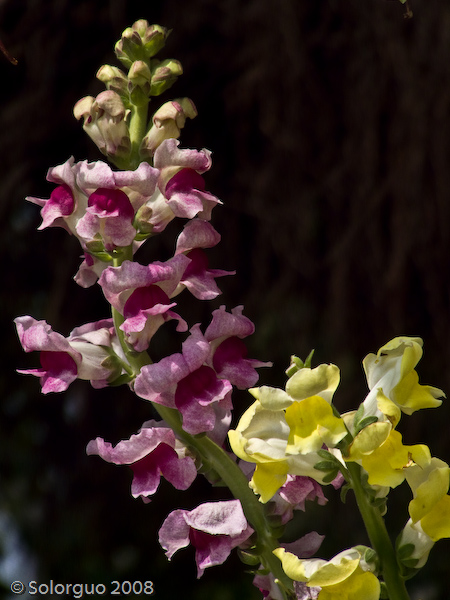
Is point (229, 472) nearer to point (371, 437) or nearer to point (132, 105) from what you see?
point (371, 437)

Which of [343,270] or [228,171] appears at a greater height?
A: [228,171]

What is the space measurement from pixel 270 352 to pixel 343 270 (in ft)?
0.62

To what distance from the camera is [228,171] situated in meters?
1.38

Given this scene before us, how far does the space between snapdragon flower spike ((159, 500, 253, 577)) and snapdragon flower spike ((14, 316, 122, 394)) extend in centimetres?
10

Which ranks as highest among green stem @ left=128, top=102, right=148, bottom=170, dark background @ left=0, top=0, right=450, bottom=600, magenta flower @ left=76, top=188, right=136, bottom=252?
green stem @ left=128, top=102, right=148, bottom=170

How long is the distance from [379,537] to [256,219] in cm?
93

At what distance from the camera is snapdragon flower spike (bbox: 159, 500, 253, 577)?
530mm

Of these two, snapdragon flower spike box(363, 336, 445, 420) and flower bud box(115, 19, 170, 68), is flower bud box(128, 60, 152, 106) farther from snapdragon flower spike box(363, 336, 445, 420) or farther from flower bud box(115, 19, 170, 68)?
snapdragon flower spike box(363, 336, 445, 420)

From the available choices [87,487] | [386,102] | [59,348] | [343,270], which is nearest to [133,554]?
[87,487]

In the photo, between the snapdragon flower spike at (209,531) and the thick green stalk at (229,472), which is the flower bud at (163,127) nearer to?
the thick green stalk at (229,472)

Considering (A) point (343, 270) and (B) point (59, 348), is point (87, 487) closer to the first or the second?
(A) point (343, 270)

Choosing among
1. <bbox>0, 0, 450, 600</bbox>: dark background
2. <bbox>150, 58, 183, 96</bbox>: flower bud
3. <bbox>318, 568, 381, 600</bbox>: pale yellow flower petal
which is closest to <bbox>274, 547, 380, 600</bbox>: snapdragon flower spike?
<bbox>318, 568, 381, 600</bbox>: pale yellow flower petal

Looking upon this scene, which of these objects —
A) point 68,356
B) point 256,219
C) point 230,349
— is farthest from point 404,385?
point 256,219

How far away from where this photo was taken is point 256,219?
139cm
